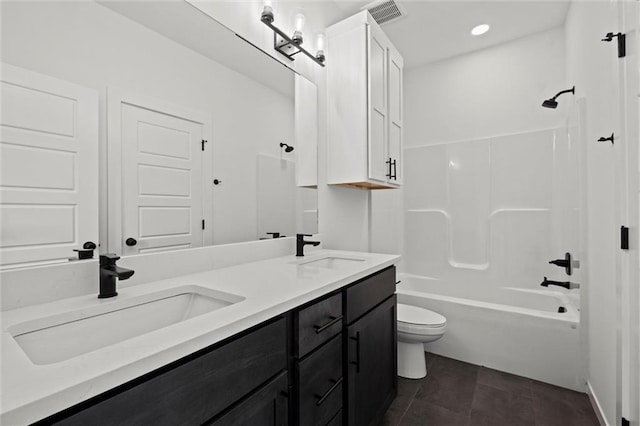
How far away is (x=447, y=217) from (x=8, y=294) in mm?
3064

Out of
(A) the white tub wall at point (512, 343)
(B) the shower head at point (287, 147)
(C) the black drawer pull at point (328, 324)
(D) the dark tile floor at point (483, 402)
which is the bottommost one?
(D) the dark tile floor at point (483, 402)

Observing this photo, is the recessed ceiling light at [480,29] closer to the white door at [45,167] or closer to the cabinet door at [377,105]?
the cabinet door at [377,105]

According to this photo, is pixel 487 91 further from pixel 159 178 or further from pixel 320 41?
pixel 159 178

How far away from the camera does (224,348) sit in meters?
0.71

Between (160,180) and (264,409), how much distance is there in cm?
85

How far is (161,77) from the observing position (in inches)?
44.6

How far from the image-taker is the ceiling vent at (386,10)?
2.13 metres

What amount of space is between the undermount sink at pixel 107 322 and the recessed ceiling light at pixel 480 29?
2853mm

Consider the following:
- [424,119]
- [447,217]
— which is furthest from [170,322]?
[424,119]

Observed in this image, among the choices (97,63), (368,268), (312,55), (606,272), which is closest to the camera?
(97,63)

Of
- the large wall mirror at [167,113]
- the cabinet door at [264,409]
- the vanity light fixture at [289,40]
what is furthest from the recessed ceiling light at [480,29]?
the cabinet door at [264,409]

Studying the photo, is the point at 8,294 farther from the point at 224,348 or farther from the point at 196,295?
the point at 224,348

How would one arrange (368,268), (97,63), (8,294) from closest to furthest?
(8,294) < (97,63) < (368,268)

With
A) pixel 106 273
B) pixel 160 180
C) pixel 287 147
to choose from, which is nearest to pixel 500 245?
pixel 287 147
